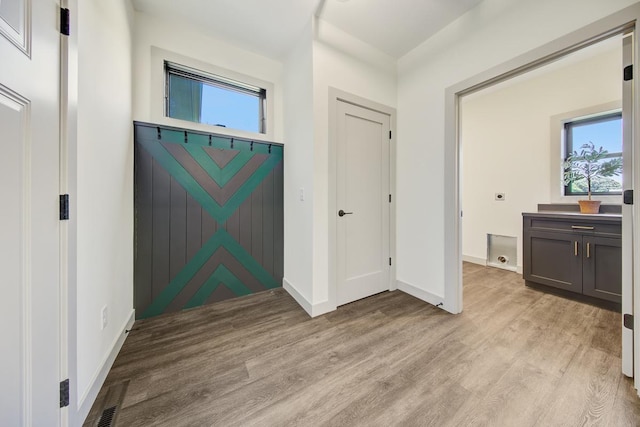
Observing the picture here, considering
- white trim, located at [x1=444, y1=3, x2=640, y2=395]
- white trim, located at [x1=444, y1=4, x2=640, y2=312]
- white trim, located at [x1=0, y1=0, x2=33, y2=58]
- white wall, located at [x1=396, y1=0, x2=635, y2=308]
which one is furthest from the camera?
white trim, located at [x1=444, y1=4, x2=640, y2=312]

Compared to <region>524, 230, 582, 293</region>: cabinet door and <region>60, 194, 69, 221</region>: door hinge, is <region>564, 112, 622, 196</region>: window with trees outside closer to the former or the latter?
<region>524, 230, 582, 293</region>: cabinet door

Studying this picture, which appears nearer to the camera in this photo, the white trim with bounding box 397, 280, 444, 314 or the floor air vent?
the floor air vent

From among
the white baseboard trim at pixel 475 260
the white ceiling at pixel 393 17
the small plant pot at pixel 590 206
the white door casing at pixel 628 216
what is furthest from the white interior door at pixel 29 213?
the white baseboard trim at pixel 475 260

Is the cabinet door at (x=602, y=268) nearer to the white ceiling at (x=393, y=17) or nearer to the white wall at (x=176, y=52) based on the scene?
the white ceiling at (x=393, y=17)

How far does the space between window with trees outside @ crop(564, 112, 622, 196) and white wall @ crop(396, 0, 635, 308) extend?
2.05 m

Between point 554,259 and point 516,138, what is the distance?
1.81 metres

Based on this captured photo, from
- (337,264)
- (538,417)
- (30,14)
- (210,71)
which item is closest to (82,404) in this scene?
(30,14)

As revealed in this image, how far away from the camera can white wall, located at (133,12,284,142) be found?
6.62ft

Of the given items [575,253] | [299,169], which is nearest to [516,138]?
[575,253]

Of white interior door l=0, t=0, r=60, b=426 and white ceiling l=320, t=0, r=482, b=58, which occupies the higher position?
white ceiling l=320, t=0, r=482, b=58

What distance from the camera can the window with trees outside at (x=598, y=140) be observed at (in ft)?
8.32

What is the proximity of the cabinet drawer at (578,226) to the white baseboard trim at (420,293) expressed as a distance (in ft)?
5.31

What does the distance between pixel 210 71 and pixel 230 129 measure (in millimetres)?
621

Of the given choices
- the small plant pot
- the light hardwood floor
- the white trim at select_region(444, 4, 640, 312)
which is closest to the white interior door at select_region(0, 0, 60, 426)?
the light hardwood floor
